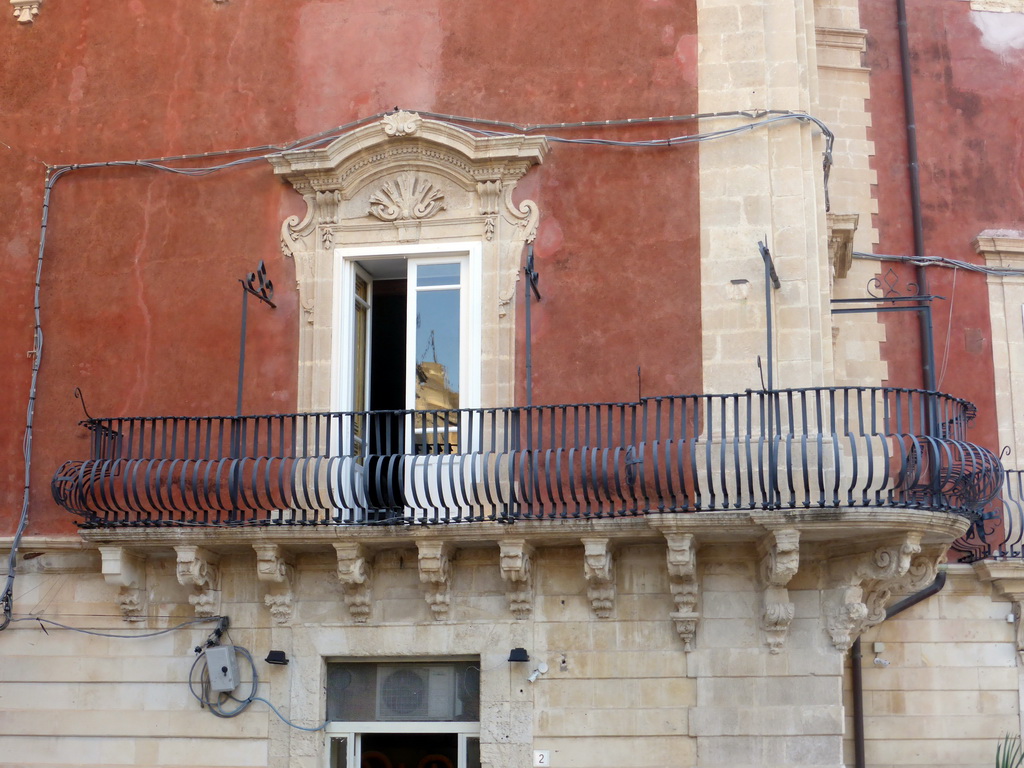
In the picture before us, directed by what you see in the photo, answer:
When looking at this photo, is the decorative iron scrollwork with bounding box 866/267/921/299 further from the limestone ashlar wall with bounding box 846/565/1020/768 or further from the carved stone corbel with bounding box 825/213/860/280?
the limestone ashlar wall with bounding box 846/565/1020/768

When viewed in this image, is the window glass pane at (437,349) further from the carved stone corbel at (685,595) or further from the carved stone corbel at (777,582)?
the carved stone corbel at (777,582)

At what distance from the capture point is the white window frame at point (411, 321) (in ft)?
39.5

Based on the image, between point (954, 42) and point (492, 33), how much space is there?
5340mm

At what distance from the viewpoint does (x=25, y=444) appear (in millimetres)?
12562

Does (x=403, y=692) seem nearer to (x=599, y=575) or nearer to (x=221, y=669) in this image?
(x=221, y=669)

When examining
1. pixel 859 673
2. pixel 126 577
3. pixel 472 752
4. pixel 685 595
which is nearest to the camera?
pixel 685 595

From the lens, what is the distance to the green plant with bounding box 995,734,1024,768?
13.0 meters

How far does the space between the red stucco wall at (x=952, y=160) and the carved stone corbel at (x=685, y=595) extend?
4362 millimetres

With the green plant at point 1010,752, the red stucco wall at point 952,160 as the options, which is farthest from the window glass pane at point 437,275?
the green plant at point 1010,752

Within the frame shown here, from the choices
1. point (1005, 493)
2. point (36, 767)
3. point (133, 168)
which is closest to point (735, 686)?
point (1005, 493)

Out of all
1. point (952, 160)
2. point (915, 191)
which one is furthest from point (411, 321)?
point (952, 160)

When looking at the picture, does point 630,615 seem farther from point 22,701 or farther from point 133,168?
point 133,168

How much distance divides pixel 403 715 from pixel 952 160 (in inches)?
304

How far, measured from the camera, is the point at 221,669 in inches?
456
